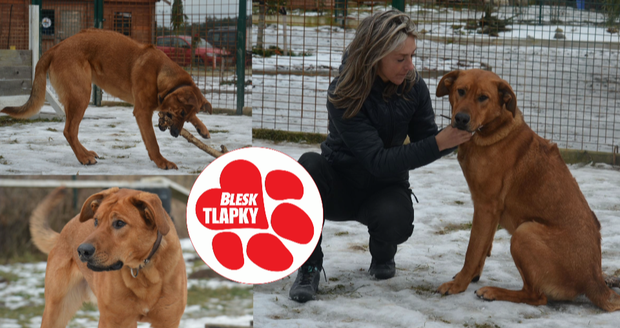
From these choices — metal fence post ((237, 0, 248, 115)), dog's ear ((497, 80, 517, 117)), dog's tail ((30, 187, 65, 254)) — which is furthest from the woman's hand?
metal fence post ((237, 0, 248, 115))

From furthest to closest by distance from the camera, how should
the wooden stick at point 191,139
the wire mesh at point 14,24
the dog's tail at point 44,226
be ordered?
the wire mesh at point 14,24 < the wooden stick at point 191,139 < the dog's tail at point 44,226

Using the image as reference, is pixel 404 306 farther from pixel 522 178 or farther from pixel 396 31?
pixel 396 31

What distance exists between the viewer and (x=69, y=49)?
3607 millimetres

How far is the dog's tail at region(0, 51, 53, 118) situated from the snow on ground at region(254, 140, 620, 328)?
2154mm

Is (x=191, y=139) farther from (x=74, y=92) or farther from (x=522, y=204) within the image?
(x=522, y=204)

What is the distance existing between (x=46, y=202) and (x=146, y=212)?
84 cm

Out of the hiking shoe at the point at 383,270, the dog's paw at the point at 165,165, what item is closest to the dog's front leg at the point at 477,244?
the hiking shoe at the point at 383,270

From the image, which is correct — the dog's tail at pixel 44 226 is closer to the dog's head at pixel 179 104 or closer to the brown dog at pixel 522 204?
the dog's head at pixel 179 104

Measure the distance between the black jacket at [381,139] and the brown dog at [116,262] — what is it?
1023 millimetres

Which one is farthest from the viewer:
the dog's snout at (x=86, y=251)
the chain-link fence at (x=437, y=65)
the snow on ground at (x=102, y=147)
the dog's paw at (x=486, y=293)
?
the chain-link fence at (x=437, y=65)

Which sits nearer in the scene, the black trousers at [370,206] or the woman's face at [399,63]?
the woman's face at [399,63]

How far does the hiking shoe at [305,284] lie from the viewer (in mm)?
2527

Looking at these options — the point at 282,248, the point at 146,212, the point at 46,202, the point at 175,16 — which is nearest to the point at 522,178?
the point at 282,248

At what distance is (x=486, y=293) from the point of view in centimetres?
256
